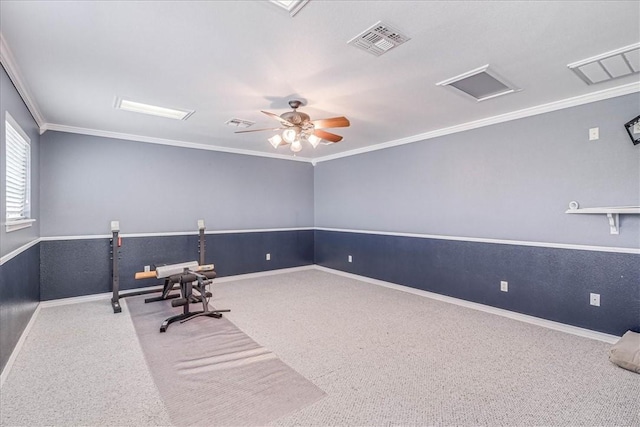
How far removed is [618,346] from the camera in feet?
8.63

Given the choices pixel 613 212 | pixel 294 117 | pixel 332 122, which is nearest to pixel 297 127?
pixel 294 117

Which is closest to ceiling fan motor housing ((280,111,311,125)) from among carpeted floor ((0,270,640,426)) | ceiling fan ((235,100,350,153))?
ceiling fan ((235,100,350,153))

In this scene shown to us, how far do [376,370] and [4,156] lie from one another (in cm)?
352

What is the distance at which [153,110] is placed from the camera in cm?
379

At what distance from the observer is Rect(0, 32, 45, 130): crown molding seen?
2.28 metres

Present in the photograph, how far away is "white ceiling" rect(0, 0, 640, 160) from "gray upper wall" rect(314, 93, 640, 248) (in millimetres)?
341

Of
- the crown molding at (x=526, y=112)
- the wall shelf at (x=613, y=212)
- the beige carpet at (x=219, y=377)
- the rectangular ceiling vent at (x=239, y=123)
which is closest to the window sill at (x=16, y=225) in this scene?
the beige carpet at (x=219, y=377)

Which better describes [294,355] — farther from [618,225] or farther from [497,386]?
[618,225]

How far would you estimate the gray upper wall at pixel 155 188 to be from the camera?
4.36 metres

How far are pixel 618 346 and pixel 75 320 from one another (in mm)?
5621

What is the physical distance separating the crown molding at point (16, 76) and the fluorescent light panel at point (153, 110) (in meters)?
0.78

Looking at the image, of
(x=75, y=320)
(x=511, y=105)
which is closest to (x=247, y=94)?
(x=511, y=105)

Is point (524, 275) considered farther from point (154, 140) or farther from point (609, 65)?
point (154, 140)

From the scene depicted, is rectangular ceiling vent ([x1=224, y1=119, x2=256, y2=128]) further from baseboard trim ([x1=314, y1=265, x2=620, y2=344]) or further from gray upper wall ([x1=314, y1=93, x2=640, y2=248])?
baseboard trim ([x1=314, y1=265, x2=620, y2=344])
